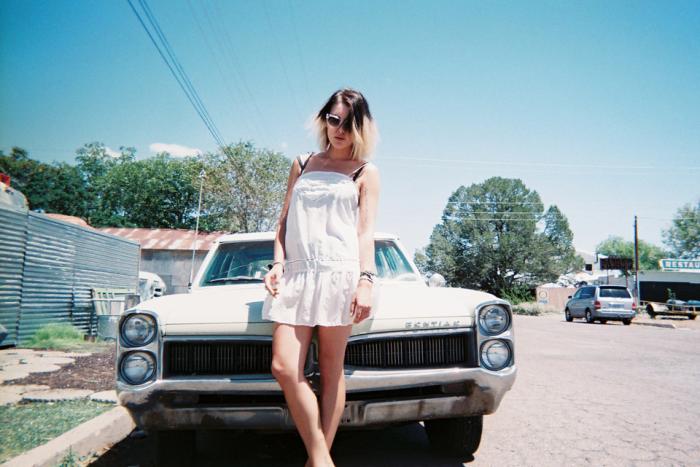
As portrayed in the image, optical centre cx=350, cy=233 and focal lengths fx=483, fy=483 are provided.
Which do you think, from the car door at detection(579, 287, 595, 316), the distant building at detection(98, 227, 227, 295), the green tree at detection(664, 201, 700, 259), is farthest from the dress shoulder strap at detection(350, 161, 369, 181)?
the green tree at detection(664, 201, 700, 259)

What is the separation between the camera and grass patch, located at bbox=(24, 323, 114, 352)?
8.03 meters

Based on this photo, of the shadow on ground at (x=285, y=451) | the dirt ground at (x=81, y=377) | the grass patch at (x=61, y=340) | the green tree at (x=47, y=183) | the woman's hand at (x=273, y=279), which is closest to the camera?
the woman's hand at (x=273, y=279)

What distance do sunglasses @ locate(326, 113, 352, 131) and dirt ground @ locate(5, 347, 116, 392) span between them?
4101 mm

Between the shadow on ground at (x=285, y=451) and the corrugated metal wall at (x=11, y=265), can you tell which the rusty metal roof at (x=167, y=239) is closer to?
the corrugated metal wall at (x=11, y=265)

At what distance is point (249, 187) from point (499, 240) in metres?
27.5

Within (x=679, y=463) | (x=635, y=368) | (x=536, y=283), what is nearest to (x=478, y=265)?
(x=536, y=283)

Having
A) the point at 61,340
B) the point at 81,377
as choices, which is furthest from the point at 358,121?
the point at 61,340

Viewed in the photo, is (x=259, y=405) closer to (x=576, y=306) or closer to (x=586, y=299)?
(x=586, y=299)

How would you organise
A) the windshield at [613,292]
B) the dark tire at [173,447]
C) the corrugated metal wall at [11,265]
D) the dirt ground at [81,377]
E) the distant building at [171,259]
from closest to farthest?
the dark tire at [173,447] → the dirt ground at [81,377] → the corrugated metal wall at [11,265] → the windshield at [613,292] → the distant building at [171,259]

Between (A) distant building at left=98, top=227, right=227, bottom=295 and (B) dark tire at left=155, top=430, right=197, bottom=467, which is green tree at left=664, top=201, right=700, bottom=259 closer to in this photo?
(A) distant building at left=98, top=227, right=227, bottom=295

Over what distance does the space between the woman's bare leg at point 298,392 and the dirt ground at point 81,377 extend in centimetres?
369

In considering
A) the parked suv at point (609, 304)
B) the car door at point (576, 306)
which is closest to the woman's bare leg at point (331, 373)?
the parked suv at point (609, 304)

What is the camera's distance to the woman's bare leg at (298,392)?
2.03 m

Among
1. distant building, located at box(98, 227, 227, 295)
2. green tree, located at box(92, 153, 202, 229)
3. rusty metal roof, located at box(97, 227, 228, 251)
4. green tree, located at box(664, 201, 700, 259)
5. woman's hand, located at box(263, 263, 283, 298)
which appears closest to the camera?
woman's hand, located at box(263, 263, 283, 298)
